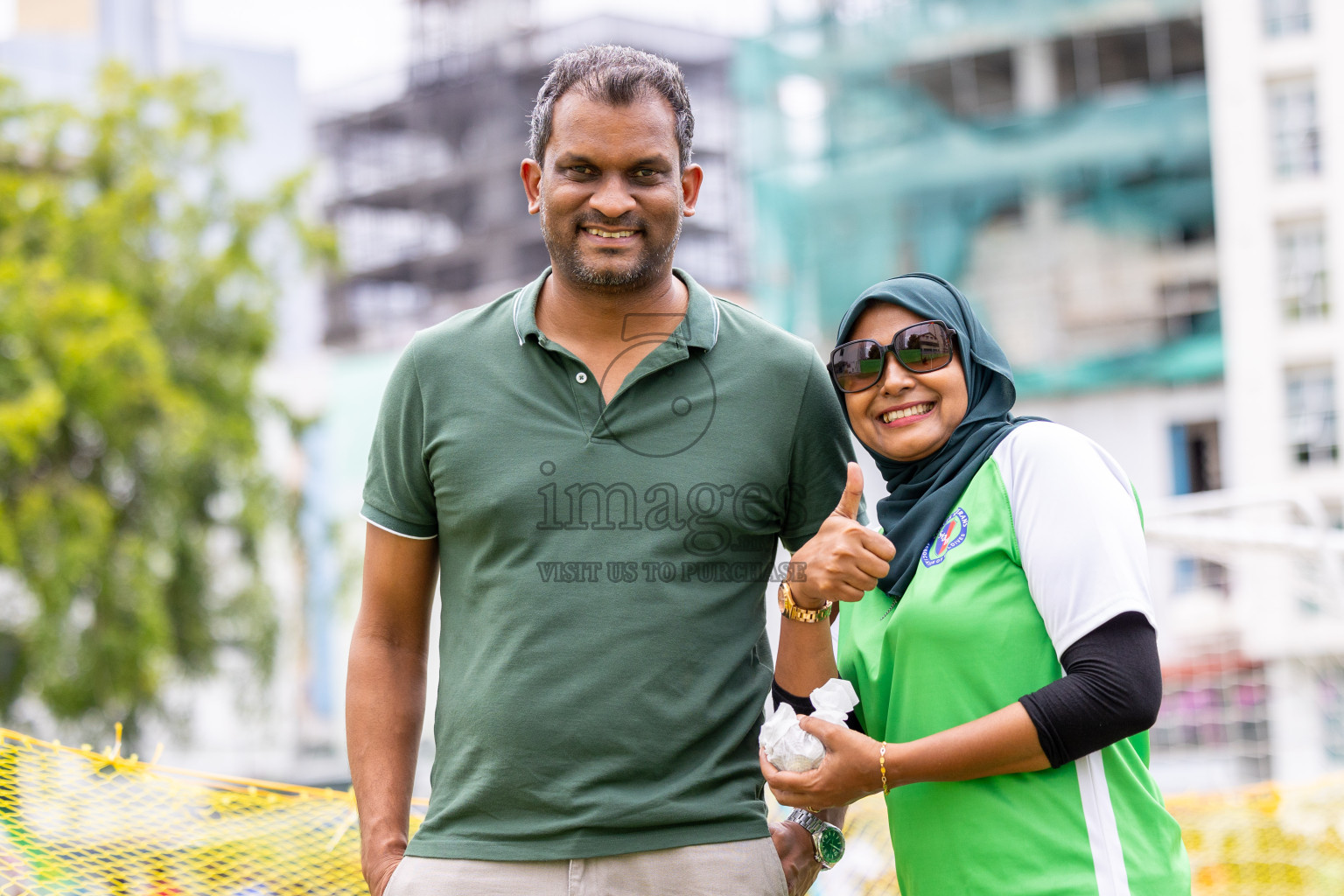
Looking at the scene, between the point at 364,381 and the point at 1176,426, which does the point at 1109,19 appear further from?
the point at 364,381

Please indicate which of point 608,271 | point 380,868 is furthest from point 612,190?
point 380,868

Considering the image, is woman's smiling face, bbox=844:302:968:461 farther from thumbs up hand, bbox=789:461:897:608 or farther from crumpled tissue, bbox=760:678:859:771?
crumpled tissue, bbox=760:678:859:771

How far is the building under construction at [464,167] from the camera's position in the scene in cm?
4802

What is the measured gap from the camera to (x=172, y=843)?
12.7ft

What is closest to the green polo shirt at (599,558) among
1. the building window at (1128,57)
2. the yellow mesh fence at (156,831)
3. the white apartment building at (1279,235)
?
the yellow mesh fence at (156,831)

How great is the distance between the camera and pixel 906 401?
Result: 2.53 m

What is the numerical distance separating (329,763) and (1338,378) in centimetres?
2013

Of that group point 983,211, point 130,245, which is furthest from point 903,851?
point 983,211

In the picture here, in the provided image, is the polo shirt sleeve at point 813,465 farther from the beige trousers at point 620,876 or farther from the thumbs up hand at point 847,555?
the beige trousers at point 620,876

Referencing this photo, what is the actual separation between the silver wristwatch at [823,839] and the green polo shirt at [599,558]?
0.70 feet

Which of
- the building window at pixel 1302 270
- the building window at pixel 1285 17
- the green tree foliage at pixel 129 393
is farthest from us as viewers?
the building window at pixel 1285 17

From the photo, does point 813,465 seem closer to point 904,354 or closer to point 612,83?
point 904,354

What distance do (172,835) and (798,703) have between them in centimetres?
222

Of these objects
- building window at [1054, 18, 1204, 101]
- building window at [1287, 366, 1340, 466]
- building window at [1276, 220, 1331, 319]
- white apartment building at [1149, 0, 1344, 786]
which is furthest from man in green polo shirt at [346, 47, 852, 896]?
building window at [1054, 18, 1204, 101]
